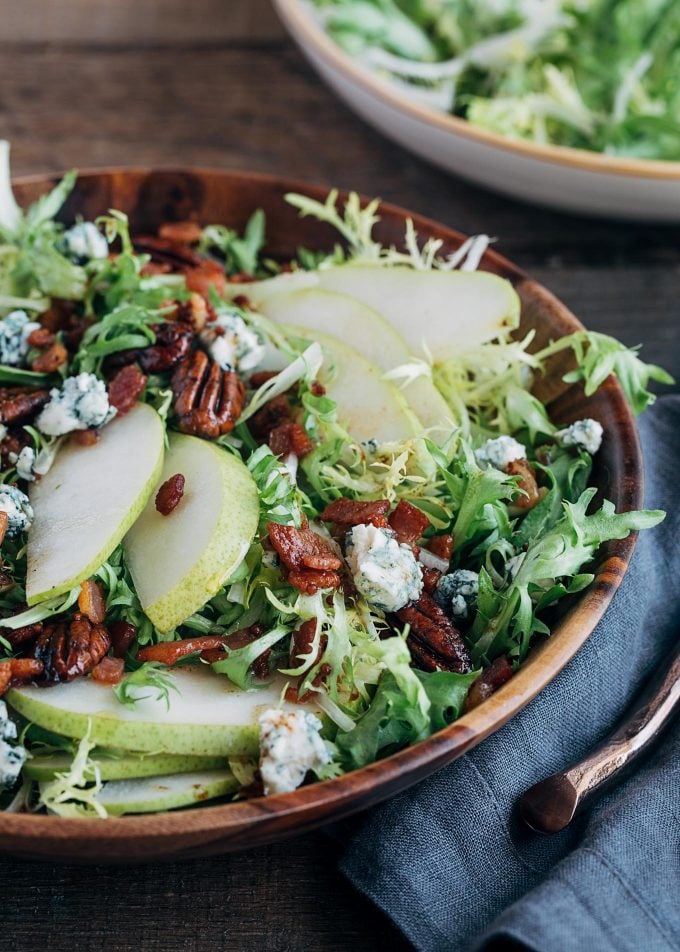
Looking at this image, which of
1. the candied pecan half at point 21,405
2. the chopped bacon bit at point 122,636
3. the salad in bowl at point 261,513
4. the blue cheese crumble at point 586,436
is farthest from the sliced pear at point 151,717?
the blue cheese crumble at point 586,436

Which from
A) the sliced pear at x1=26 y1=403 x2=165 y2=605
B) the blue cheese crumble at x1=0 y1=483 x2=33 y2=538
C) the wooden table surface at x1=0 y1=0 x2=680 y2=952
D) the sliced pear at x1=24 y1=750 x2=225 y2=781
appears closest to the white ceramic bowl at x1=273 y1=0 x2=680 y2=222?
the wooden table surface at x1=0 y1=0 x2=680 y2=952

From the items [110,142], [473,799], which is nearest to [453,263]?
[473,799]

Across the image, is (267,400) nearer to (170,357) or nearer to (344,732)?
(170,357)

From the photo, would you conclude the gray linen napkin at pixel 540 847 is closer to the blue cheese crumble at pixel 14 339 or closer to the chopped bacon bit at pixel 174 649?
the chopped bacon bit at pixel 174 649

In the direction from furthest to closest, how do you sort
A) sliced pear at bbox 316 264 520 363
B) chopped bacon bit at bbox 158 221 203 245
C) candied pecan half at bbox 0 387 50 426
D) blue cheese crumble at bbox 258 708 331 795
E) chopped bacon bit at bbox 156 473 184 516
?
chopped bacon bit at bbox 158 221 203 245
sliced pear at bbox 316 264 520 363
candied pecan half at bbox 0 387 50 426
chopped bacon bit at bbox 156 473 184 516
blue cheese crumble at bbox 258 708 331 795

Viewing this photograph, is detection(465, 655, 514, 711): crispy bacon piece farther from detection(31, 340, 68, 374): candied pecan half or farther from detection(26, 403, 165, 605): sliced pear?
detection(31, 340, 68, 374): candied pecan half

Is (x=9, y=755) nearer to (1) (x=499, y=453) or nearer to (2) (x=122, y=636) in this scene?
(2) (x=122, y=636)

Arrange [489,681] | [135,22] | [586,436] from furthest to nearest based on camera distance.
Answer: [135,22], [586,436], [489,681]

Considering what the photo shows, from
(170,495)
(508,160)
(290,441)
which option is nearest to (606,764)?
(290,441)
